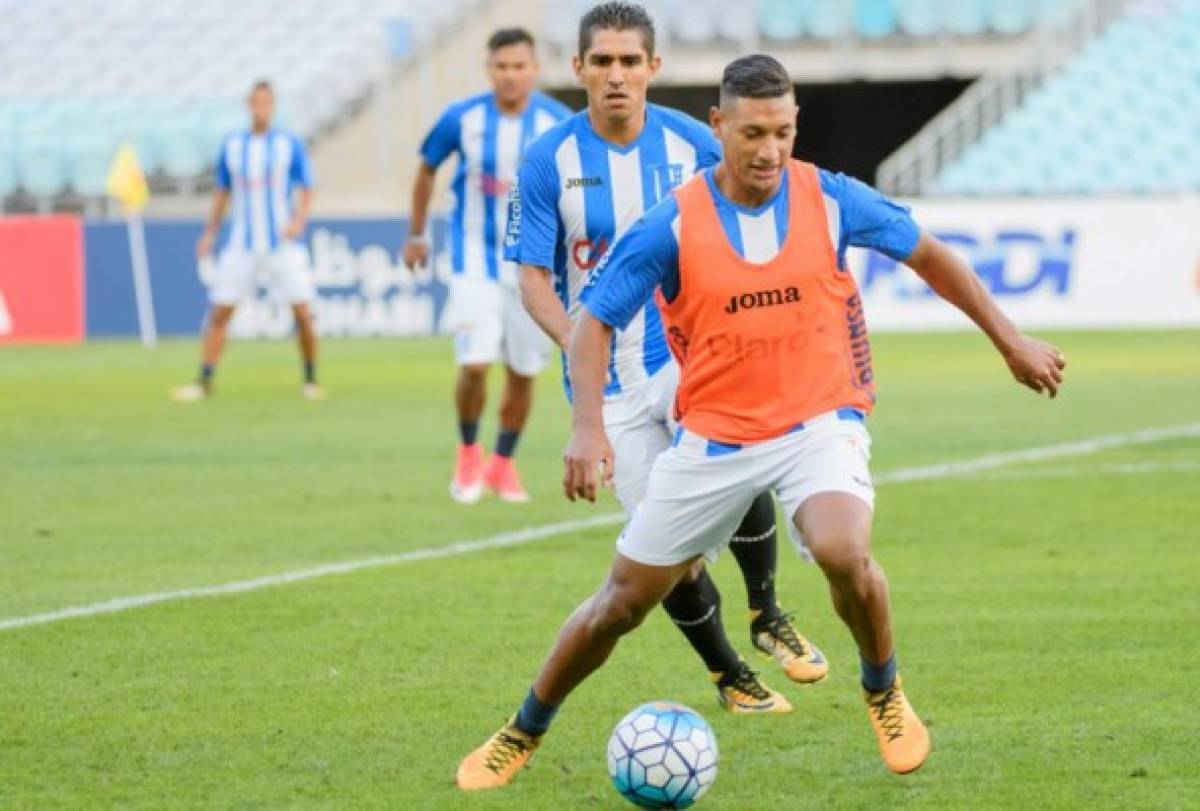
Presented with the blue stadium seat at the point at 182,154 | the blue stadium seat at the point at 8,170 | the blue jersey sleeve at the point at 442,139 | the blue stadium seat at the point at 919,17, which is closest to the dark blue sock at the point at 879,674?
the blue jersey sleeve at the point at 442,139

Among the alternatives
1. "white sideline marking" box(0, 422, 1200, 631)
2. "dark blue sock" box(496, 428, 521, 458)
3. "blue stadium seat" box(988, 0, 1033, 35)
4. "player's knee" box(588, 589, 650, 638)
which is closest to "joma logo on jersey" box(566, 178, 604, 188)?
"player's knee" box(588, 589, 650, 638)

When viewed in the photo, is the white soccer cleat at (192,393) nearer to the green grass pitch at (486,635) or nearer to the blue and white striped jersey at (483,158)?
the green grass pitch at (486,635)

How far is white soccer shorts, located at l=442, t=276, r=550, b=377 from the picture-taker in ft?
37.9

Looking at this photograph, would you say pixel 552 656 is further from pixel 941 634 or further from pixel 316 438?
pixel 316 438

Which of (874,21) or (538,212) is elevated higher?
(538,212)

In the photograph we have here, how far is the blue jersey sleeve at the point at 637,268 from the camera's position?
5.66 meters

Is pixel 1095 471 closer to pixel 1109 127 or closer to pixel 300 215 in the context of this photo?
pixel 300 215

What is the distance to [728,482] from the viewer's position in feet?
18.9

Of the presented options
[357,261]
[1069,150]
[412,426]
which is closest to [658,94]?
[1069,150]

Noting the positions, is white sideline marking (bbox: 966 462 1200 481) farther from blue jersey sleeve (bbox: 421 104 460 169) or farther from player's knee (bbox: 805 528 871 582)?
player's knee (bbox: 805 528 871 582)

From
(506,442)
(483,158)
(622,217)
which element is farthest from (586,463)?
(506,442)

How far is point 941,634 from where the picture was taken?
25.6 ft

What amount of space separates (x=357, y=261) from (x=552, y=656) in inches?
808

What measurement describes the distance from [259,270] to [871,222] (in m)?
13.7
